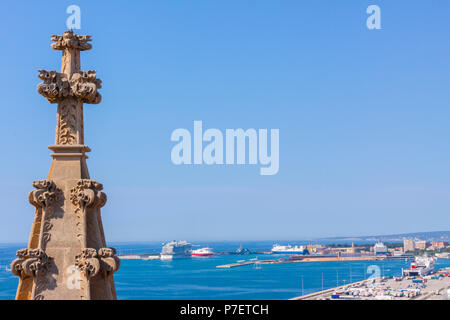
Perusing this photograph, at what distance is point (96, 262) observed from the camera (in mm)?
5141

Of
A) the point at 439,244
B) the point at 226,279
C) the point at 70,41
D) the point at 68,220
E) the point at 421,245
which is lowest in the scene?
the point at 226,279

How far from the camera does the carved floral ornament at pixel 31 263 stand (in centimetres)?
515

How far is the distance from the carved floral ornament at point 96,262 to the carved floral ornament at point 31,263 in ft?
0.90

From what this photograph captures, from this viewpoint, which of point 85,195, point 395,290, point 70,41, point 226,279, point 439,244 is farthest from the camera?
point 439,244

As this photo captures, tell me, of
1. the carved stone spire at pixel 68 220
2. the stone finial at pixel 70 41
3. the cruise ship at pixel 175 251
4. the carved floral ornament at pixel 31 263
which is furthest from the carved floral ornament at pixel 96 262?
the cruise ship at pixel 175 251

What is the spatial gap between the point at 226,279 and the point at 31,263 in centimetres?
10447

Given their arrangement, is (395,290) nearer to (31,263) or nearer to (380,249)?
(380,249)

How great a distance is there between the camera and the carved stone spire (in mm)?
5172

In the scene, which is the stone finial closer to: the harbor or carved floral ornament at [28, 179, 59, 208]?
carved floral ornament at [28, 179, 59, 208]

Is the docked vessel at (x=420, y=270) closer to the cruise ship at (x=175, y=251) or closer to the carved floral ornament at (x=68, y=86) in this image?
the cruise ship at (x=175, y=251)

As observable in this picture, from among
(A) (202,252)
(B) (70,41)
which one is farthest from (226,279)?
(B) (70,41)

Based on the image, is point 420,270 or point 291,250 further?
point 291,250

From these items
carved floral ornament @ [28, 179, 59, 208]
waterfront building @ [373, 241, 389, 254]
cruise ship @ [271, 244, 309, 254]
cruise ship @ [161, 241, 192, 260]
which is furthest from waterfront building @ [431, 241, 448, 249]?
carved floral ornament @ [28, 179, 59, 208]
